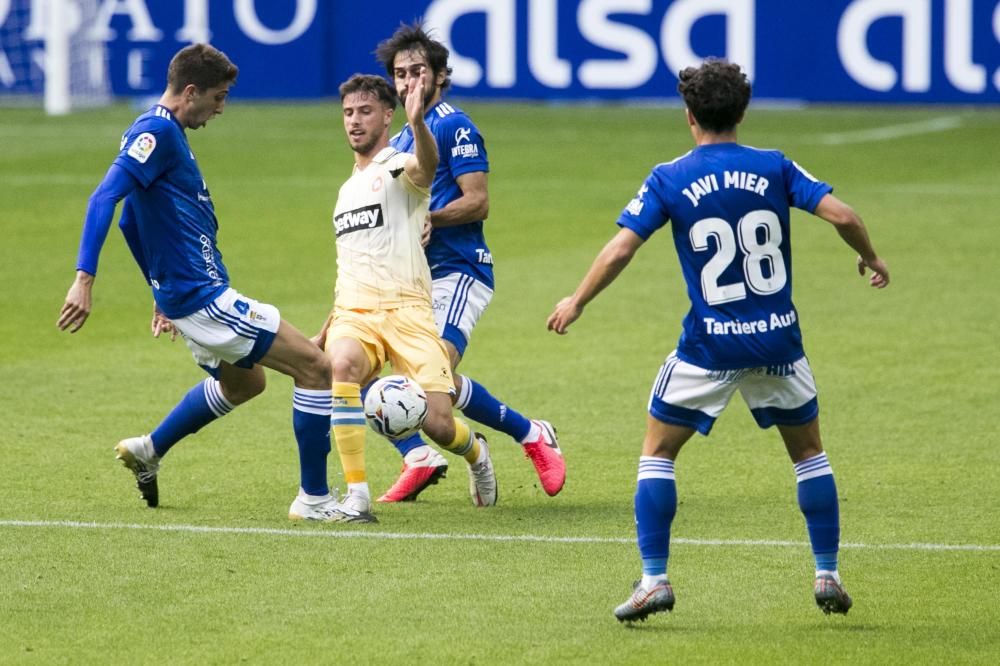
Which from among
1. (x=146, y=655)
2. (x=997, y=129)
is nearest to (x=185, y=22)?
(x=997, y=129)

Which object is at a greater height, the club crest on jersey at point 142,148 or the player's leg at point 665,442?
the club crest on jersey at point 142,148

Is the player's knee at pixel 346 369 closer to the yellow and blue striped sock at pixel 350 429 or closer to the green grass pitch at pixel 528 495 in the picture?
the yellow and blue striped sock at pixel 350 429

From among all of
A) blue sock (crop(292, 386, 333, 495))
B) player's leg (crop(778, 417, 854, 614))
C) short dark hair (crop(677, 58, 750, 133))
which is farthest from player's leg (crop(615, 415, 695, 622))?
blue sock (crop(292, 386, 333, 495))

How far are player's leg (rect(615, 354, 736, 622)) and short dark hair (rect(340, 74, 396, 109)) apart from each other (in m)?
2.21

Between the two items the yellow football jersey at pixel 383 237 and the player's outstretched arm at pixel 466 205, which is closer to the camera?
the yellow football jersey at pixel 383 237

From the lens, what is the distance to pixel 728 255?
6137 mm

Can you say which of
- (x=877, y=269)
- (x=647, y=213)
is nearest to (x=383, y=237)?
(x=647, y=213)

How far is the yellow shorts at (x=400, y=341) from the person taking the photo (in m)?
7.82

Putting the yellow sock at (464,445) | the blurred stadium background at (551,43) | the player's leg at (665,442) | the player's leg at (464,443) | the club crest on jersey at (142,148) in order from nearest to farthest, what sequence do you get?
the player's leg at (665,442) → the club crest on jersey at (142,148) → the player's leg at (464,443) → the yellow sock at (464,445) → the blurred stadium background at (551,43)

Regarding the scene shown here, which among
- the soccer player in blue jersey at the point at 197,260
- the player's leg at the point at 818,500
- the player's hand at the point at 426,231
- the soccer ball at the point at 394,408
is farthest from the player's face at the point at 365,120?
the player's leg at the point at 818,500

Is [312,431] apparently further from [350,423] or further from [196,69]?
[196,69]

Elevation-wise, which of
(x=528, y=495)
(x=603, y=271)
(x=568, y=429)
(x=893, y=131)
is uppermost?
(x=603, y=271)

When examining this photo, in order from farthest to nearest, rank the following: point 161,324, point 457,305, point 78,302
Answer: point 457,305 → point 161,324 → point 78,302

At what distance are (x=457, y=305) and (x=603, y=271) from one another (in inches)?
90.9
